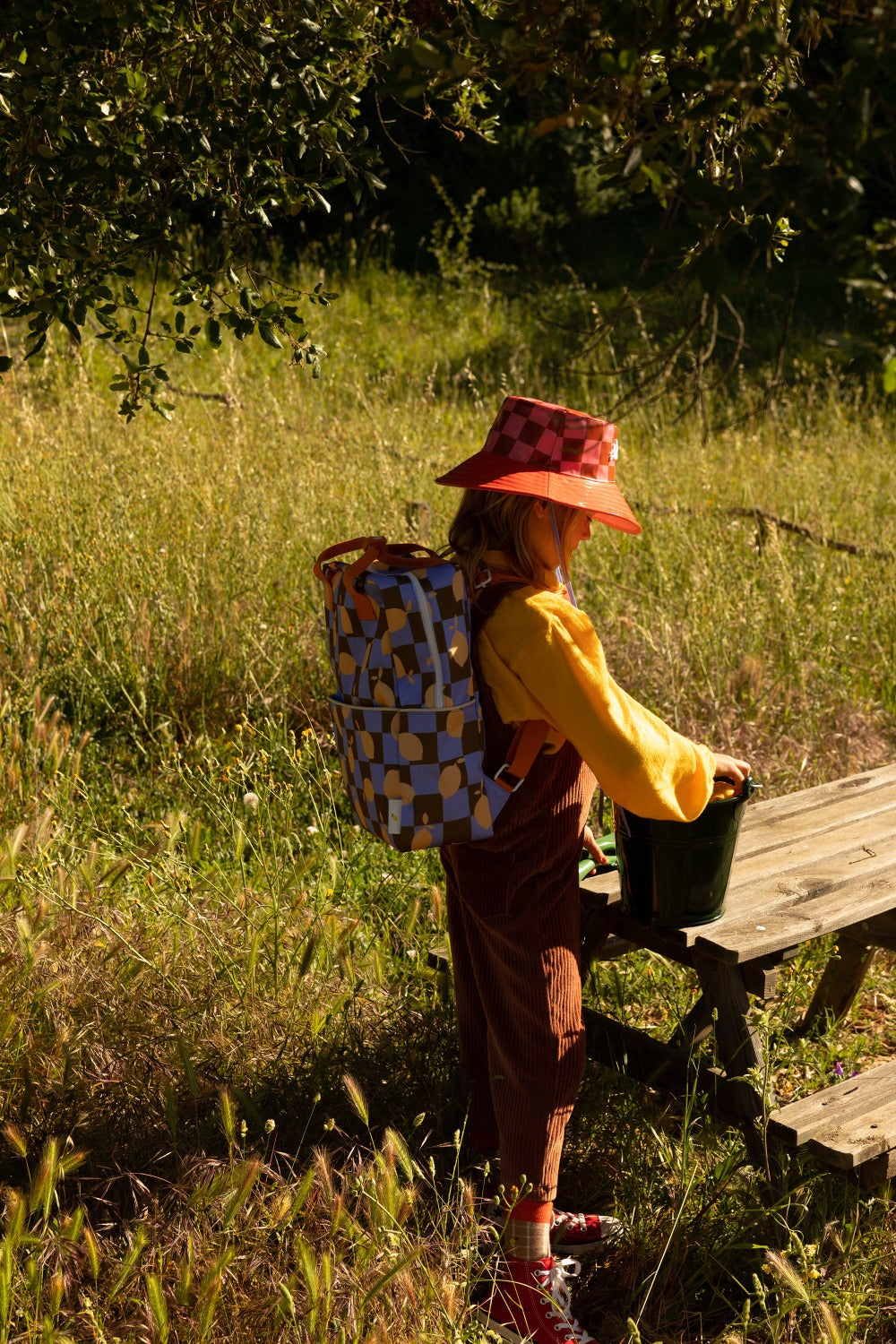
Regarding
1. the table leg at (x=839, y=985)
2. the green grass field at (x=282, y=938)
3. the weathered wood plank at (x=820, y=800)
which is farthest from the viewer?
the table leg at (x=839, y=985)

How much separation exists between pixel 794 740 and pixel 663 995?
161 centimetres

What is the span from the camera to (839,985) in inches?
131

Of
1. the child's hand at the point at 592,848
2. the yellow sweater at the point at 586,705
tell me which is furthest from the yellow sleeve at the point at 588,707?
the child's hand at the point at 592,848

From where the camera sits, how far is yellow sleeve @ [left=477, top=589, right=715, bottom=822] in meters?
2.28

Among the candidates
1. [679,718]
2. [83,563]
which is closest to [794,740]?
[679,718]

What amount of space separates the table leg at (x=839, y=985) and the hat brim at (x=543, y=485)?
4.62 feet

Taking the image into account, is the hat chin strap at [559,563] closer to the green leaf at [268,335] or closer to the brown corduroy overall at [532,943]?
the brown corduroy overall at [532,943]

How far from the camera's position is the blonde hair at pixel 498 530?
2455 mm

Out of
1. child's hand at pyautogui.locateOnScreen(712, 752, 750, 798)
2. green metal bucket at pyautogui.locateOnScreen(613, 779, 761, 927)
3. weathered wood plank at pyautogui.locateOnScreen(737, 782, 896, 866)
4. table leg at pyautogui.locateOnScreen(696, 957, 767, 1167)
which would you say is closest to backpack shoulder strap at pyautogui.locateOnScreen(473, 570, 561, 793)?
green metal bucket at pyautogui.locateOnScreen(613, 779, 761, 927)

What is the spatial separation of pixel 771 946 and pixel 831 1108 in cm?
38

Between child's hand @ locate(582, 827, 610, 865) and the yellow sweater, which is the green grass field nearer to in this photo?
child's hand @ locate(582, 827, 610, 865)

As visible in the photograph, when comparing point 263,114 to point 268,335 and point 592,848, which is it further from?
point 592,848

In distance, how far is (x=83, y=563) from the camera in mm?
4867

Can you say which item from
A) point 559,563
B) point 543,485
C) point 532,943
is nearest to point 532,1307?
point 532,943
